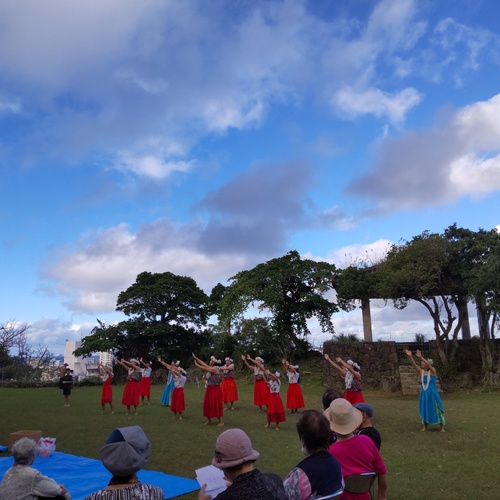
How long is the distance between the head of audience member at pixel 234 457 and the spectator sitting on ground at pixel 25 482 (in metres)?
2.15

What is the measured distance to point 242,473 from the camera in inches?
99.0

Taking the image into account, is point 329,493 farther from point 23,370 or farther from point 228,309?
point 23,370

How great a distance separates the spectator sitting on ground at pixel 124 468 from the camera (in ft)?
8.19

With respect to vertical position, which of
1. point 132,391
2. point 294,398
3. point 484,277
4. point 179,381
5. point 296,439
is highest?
point 484,277

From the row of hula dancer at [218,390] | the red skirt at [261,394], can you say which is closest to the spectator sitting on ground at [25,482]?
the row of hula dancer at [218,390]

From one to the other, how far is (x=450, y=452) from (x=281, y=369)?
19.1 metres

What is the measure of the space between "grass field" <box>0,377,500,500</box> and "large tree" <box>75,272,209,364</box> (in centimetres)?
1436

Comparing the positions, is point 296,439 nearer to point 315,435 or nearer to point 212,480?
point 315,435

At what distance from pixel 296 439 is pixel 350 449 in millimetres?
6907

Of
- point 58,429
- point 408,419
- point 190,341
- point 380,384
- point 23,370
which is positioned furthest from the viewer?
point 23,370

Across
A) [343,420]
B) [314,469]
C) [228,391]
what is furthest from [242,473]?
[228,391]

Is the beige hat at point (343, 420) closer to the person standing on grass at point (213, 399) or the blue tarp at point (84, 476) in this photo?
the blue tarp at point (84, 476)

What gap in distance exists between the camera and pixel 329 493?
292 cm

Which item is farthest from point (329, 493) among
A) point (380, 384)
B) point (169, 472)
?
point (380, 384)
